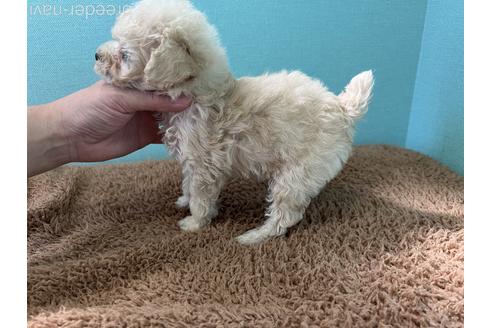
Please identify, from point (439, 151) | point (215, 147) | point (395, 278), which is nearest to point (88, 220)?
point (215, 147)

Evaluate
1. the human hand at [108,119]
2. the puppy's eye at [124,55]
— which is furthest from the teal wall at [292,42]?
the puppy's eye at [124,55]

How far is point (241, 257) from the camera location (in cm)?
143

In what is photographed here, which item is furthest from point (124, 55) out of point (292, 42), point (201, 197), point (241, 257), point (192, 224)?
point (292, 42)

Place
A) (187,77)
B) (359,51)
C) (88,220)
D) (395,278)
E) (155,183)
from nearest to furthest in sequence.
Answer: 1. (395,278)
2. (187,77)
3. (88,220)
4. (155,183)
5. (359,51)

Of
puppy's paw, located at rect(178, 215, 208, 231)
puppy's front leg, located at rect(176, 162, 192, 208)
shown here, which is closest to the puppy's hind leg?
puppy's paw, located at rect(178, 215, 208, 231)

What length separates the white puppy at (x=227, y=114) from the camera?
1344 millimetres

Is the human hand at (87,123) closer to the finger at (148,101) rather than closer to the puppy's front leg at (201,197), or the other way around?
the finger at (148,101)

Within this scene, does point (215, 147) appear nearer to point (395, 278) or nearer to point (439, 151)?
point (395, 278)

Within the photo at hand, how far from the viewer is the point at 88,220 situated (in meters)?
1.71

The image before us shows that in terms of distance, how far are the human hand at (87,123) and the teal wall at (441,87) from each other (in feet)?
5.05

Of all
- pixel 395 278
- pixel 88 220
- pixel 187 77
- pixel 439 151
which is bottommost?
pixel 88 220

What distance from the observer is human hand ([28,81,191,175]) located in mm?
1439

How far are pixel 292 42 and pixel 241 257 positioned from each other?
4.32 feet

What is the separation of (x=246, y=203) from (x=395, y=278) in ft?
2.63
